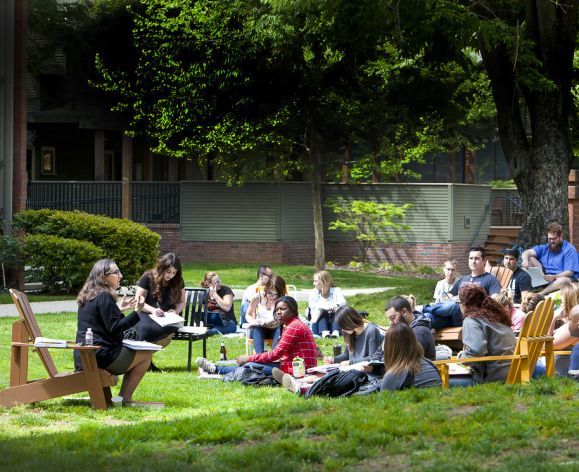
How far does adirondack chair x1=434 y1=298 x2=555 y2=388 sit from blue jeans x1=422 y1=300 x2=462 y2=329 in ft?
9.03

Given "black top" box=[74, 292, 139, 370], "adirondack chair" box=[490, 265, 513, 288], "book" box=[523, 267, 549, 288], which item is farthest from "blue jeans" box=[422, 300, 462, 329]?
"black top" box=[74, 292, 139, 370]

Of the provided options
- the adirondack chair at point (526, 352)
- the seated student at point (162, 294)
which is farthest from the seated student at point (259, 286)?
the adirondack chair at point (526, 352)

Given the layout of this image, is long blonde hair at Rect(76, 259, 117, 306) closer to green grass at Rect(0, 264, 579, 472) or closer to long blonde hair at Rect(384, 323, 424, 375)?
green grass at Rect(0, 264, 579, 472)

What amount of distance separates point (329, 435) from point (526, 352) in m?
3.04

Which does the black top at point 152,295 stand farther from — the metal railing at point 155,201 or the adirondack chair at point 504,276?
the metal railing at point 155,201

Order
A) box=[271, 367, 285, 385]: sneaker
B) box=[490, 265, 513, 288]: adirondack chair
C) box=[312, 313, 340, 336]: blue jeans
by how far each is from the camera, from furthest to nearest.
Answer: box=[312, 313, 340, 336]: blue jeans < box=[490, 265, 513, 288]: adirondack chair < box=[271, 367, 285, 385]: sneaker

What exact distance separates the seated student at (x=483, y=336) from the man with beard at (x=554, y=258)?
6778 mm

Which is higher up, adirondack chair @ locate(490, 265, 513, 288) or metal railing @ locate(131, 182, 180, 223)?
metal railing @ locate(131, 182, 180, 223)

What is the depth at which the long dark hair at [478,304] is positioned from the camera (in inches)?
440

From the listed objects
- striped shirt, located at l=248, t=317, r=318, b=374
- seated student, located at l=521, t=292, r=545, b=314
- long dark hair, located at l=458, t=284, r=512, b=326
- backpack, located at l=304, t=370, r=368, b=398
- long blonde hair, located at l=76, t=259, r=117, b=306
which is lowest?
backpack, located at l=304, t=370, r=368, b=398

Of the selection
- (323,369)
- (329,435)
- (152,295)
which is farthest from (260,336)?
(329,435)

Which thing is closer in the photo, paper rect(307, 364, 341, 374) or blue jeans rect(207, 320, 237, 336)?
paper rect(307, 364, 341, 374)

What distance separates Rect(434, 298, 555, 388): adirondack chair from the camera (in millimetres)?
10750

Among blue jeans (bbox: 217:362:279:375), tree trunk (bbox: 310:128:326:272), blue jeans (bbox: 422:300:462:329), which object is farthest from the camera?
tree trunk (bbox: 310:128:326:272)
